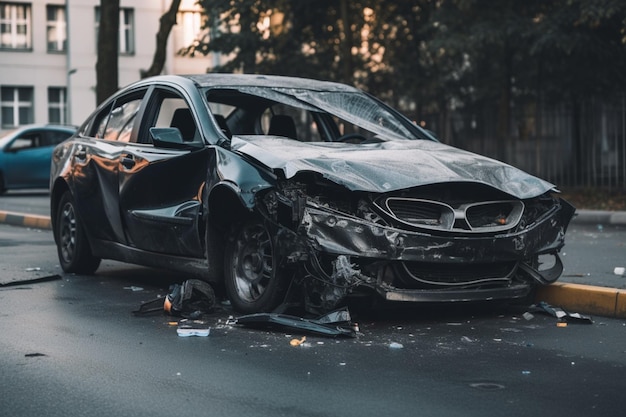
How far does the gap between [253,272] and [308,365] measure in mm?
1646

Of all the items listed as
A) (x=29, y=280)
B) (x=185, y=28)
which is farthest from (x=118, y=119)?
(x=185, y=28)

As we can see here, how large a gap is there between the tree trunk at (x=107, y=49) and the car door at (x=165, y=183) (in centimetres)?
1015

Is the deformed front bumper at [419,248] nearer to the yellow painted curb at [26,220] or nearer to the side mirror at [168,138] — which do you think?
the side mirror at [168,138]

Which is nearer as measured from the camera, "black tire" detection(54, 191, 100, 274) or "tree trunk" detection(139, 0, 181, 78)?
"black tire" detection(54, 191, 100, 274)

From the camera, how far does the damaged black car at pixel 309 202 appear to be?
271 inches

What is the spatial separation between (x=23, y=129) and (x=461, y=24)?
387 inches

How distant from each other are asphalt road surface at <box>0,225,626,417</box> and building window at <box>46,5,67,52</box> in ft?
141

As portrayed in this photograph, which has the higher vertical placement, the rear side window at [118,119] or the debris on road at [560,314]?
the rear side window at [118,119]

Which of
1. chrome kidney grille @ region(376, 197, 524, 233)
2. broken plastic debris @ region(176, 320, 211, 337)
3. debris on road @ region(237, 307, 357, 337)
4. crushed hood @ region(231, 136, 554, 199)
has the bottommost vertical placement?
A: broken plastic debris @ region(176, 320, 211, 337)

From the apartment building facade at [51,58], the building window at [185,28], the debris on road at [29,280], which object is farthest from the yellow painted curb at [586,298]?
the building window at [185,28]

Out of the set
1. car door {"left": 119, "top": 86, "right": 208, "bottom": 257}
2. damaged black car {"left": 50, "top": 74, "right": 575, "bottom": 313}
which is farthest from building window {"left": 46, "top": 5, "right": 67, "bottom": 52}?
car door {"left": 119, "top": 86, "right": 208, "bottom": 257}

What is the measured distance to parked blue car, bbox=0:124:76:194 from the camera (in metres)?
25.8

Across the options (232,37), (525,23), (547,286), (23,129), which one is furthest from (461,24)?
(547,286)

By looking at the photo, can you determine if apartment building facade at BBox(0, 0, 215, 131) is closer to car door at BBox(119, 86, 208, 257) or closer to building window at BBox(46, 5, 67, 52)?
building window at BBox(46, 5, 67, 52)
